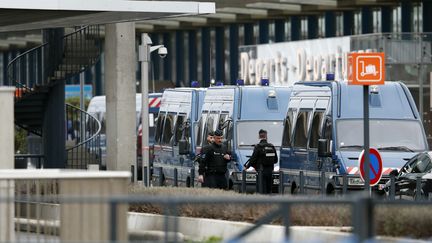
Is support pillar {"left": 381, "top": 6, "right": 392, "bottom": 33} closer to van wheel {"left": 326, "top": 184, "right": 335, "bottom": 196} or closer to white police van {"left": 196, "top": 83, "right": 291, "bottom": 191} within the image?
white police van {"left": 196, "top": 83, "right": 291, "bottom": 191}

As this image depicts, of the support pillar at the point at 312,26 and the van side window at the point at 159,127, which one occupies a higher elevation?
the support pillar at the point at 312,26

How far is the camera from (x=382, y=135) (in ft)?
91.6

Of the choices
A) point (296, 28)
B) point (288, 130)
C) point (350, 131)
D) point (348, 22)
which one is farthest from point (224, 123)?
point (296, 28)

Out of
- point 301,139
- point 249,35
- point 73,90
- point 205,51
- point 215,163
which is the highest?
point 249,35

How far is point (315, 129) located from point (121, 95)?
13.7 m

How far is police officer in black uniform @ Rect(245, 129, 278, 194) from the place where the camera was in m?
29.6

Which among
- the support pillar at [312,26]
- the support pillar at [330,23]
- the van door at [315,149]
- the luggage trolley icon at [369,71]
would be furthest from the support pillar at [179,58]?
the luggage trolley icon at [369,71]

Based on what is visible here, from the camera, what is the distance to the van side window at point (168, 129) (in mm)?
37062

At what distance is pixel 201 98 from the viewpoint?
35.6 m

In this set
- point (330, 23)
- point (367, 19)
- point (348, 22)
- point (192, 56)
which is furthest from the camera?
point (192, 56)

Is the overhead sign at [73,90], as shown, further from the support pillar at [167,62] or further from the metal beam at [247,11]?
the metal beam at [247,11]

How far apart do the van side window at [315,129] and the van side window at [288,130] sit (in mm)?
1177

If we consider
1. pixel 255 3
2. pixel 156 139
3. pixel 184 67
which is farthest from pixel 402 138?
pixel 184 67

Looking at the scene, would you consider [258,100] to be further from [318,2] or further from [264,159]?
[318,2]
